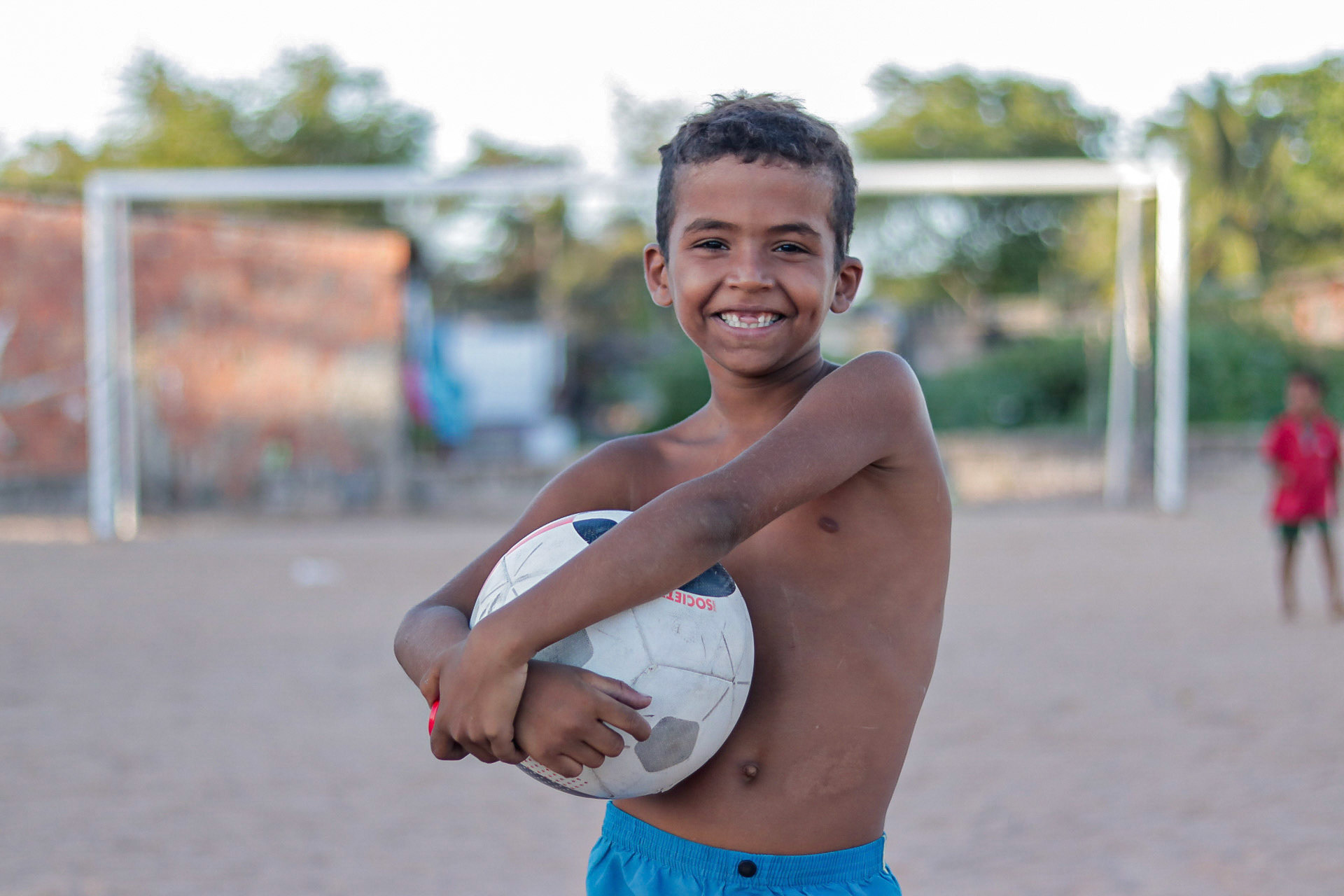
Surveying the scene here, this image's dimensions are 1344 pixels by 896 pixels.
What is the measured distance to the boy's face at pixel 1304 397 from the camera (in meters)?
7.89

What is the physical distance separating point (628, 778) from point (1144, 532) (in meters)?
11.5

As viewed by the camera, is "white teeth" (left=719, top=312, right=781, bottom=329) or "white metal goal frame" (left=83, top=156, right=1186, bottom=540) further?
"white metal goal frame" (left=83, top=156, right=1186, bottom=540)

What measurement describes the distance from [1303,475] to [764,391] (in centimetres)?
722

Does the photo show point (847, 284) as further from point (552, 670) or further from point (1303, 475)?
point (1303, 475)

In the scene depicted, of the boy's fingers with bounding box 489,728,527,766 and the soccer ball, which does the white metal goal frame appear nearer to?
the soccer ball

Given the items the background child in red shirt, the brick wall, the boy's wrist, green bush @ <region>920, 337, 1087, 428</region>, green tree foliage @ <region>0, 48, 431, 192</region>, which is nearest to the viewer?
the boy's wrist

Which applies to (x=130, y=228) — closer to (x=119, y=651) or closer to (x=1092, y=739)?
(x=119, y=651)

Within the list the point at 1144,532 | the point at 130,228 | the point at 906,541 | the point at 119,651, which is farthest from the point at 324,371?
the point at 906,541

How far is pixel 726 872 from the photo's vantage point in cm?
151

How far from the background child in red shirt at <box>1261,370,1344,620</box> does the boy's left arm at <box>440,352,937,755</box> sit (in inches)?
285

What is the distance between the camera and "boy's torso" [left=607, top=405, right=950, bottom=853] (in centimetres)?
151

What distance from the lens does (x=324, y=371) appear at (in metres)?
14.1

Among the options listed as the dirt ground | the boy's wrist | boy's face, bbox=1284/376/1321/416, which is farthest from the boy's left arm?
boy's face, bbox=1284/376/1321/416

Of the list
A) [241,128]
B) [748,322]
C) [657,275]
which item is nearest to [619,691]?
[748,322]
